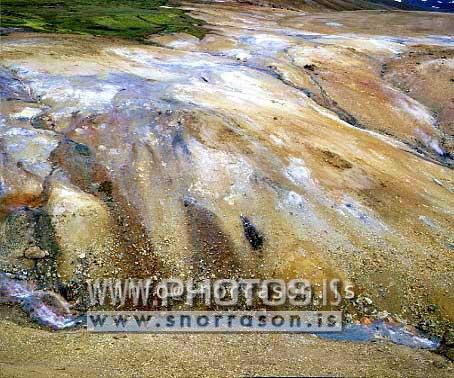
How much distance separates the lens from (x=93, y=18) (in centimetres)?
6138

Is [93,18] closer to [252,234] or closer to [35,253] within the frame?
[35,253]

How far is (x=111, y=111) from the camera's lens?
30.5 metres

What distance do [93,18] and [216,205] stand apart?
45.4 m

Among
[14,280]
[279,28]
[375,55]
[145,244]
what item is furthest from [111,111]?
[279,28]

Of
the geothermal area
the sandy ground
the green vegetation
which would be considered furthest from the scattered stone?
the green vegetation

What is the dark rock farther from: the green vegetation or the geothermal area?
the green vegetation

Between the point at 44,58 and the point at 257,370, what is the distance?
31.4 metres

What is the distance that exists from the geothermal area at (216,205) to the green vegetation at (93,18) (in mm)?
13919

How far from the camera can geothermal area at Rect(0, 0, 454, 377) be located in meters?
18.1

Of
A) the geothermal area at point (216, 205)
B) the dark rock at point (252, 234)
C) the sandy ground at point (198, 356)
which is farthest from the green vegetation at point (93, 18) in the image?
the sandy ground at point (198, 356)

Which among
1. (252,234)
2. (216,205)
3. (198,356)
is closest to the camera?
(198,356)

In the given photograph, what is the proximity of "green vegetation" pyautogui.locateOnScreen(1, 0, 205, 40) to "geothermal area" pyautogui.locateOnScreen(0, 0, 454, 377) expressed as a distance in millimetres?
13919

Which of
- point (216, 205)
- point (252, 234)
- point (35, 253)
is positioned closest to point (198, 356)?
point (252, 234)

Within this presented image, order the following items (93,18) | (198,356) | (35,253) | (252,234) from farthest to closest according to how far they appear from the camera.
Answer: (93,18) → (252,234) → (35,253) → (198,356)
